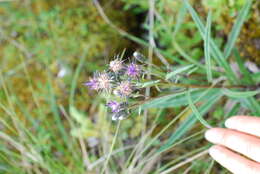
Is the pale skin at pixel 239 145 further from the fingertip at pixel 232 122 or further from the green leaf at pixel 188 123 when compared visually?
the green leaf at pixel 188 123

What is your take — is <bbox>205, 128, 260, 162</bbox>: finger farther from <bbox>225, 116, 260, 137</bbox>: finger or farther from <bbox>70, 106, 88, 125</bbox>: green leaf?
<bbox>70, 106, 88, 125</bbox>: green leaf

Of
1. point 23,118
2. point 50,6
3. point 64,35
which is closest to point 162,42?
point 64,35

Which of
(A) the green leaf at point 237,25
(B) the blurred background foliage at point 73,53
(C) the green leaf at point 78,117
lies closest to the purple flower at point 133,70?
(A) the green leaf at point 237,25

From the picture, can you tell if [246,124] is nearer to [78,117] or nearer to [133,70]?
[133,70]

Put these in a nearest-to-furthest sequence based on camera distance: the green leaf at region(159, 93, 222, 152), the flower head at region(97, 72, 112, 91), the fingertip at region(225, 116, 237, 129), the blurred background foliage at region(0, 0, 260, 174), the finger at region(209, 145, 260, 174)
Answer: the flower head at region(97, 72, 112, 91), the finger at region(209, 145, 260, 174), the fingertip at region(225, 116, 237, 129), the green leaf at region(159, 93, 222, 152), the blurred background foliage at region(0, 0, 260, 174)

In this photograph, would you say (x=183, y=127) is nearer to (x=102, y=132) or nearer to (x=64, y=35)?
(x=102, y=132)

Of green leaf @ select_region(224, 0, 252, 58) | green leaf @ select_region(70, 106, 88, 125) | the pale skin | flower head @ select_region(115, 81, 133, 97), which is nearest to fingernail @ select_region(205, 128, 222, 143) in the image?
the pale skin

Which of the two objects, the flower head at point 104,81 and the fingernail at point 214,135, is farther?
the fingernail at point 214,135

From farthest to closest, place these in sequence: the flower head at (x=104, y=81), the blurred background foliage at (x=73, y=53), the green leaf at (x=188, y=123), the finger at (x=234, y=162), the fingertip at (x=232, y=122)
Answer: the blurred background foliage at (x=73, y=53)
the green leaf at (x=188, y=123)
the fingertip at (x=232, y=122)
the finger at (x=234, y=162)
the flower head at (x=104, y=81)
